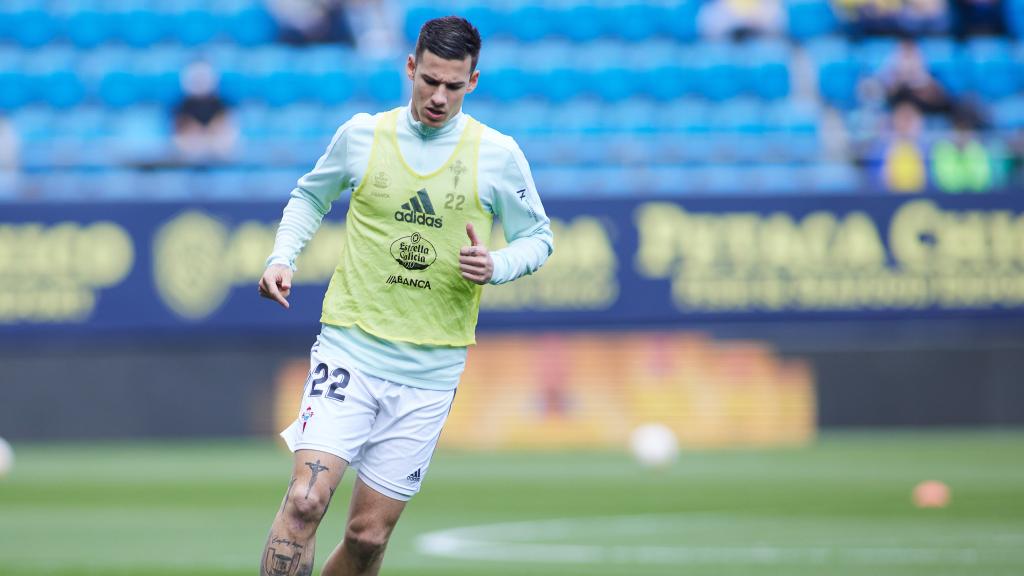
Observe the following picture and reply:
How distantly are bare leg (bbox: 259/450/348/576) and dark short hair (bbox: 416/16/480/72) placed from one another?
59.2 inches

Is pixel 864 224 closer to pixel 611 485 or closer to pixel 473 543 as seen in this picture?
pixel 611 485

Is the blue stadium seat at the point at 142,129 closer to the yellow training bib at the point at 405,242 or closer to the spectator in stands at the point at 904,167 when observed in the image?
the spectator in stands at the point at 904,167

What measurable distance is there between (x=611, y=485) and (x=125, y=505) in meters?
3.87

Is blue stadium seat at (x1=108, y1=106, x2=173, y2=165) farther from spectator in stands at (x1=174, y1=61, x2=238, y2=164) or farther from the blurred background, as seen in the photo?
spectator in stands at (x1=174, y1=61, x2=238, y2=164)

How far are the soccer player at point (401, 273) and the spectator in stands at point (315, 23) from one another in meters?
14.5

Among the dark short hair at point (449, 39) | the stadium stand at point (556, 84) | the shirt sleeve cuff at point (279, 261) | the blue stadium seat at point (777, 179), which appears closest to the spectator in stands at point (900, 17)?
the stadium stand at point (556, 84)

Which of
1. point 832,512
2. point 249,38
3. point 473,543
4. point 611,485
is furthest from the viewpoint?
point 249,38

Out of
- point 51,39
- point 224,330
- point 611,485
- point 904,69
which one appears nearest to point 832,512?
point 611,485

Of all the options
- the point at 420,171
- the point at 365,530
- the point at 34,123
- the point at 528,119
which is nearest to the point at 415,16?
the point at 528,119

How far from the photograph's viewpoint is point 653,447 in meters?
14.9

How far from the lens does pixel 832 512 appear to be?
11211 millimetres

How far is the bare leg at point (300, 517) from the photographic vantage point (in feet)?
18.5

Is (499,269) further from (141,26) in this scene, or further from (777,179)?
(141,26)

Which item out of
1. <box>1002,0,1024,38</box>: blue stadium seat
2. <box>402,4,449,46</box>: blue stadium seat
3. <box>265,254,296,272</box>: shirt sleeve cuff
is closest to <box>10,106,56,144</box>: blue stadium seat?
<box>402,4,449,46</box>: blue stadium seat
